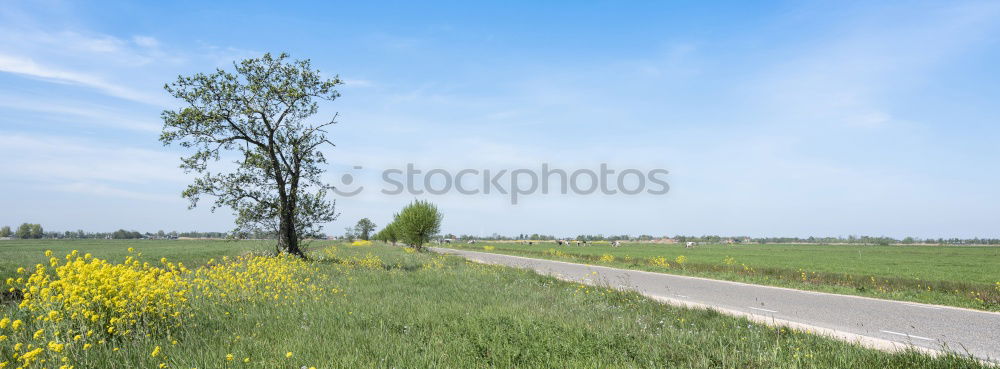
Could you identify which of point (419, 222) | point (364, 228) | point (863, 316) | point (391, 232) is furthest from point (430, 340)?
point (364, 228)

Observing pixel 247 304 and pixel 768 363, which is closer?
pixel 768 363

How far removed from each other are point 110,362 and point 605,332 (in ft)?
18.0

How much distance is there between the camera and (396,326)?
6.53 meters

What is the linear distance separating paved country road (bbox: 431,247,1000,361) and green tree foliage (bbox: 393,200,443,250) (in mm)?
36900

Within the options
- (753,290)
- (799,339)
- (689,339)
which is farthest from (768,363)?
→ (753,290)

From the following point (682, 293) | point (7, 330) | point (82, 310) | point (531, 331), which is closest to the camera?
point (82, 310)

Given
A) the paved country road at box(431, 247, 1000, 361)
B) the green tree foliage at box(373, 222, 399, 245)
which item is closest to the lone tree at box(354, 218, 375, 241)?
the green tree foliage at box(373, 222, 399, 245)

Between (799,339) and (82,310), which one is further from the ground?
(82,310)

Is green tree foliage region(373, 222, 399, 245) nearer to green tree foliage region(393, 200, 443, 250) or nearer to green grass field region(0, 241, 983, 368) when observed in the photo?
green tree foliage region(393, 200, 443, 250)

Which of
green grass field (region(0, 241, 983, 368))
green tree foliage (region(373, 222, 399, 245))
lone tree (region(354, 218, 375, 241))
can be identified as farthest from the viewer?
lone tree (region(354, 218, 375, 241))

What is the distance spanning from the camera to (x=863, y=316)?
10.7 meters

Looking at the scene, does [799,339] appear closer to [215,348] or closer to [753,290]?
[215,348]

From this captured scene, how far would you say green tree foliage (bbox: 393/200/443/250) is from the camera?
166 ft

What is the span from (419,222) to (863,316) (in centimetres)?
4328
